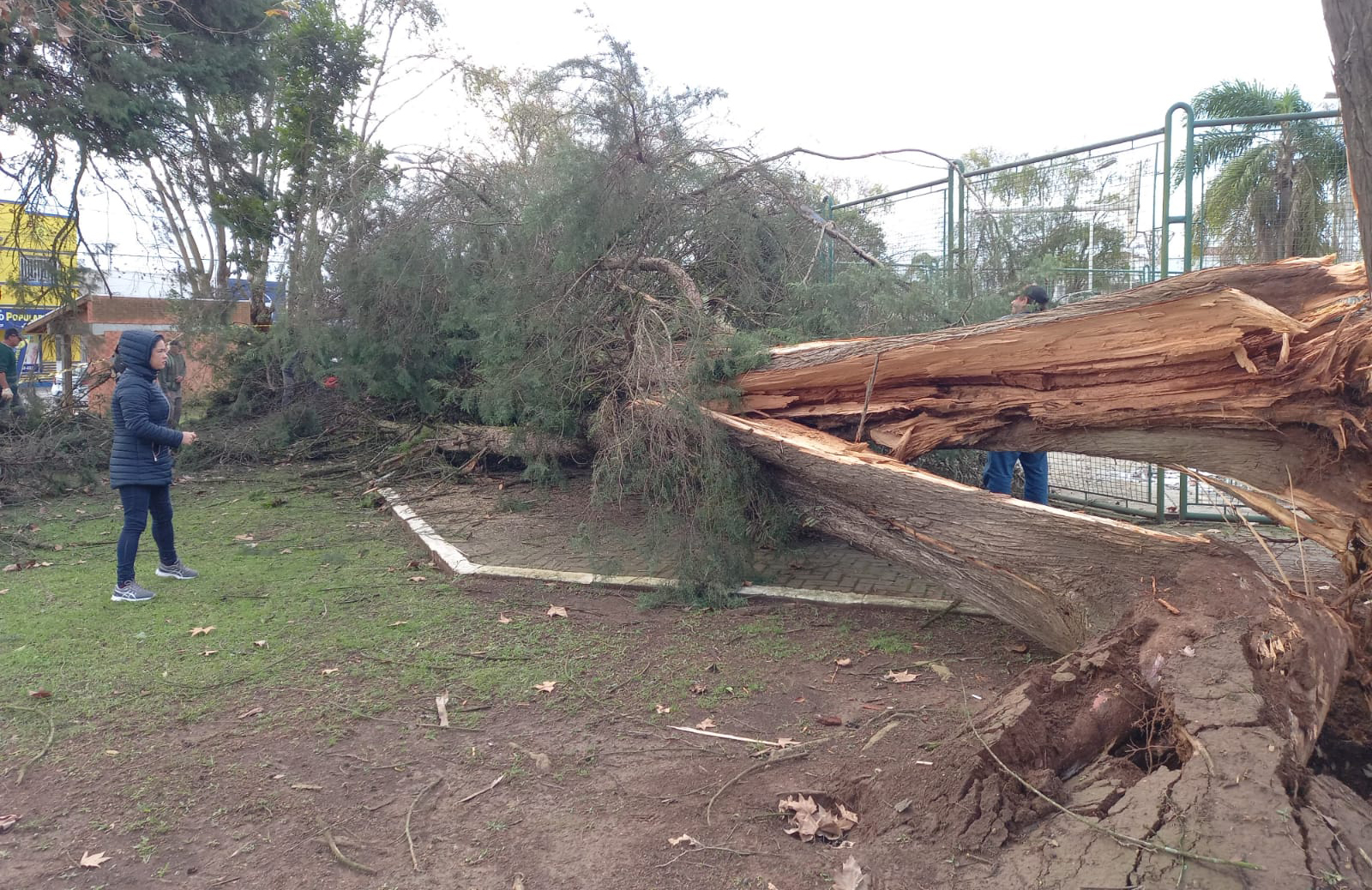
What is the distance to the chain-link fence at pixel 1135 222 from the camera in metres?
7.07

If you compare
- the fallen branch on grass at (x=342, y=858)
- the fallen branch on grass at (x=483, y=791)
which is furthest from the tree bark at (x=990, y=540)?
the fallen branch on grass at (x=342, y=858)

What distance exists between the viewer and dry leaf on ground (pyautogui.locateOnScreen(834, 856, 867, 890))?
2.85 metres

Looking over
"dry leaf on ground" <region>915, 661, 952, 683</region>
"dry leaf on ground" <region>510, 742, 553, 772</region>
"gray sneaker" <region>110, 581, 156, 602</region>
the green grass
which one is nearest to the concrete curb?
the green grass

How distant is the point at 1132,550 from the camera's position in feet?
13.2

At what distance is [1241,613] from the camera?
3510 millimetres

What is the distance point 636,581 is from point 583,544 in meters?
0.45

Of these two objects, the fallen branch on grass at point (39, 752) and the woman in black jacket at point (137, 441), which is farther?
the woman in black jacket at point (137, 441)

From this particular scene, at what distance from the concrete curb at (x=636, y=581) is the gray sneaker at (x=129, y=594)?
195cm

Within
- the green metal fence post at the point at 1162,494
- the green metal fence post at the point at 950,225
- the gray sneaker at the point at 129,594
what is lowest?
the gray sneaker at the point at 129,594

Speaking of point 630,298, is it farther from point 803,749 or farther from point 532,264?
point 803,749

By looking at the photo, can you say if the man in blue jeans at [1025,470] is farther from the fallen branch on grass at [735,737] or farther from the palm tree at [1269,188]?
the fallen branch on grass at [735,737]

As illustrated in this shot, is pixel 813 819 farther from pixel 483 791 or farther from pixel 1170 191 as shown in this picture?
pixel 1170 191

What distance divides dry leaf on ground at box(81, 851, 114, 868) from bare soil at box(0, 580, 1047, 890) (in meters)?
0.02

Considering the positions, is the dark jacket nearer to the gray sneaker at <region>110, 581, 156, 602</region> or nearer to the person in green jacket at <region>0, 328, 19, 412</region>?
the gray sneaker at <region>110, 581, 156, 602</region>
